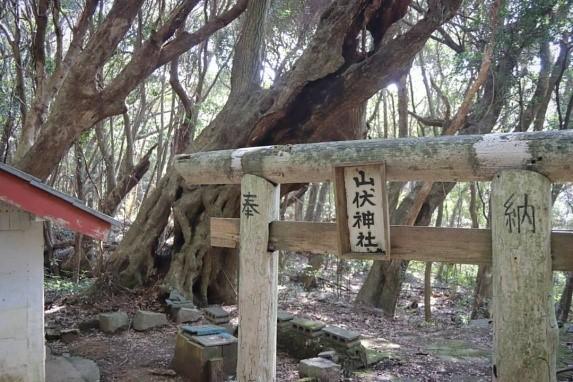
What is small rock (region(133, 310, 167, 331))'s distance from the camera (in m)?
7.57

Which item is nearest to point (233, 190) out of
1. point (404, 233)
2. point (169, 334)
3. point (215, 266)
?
point (215, 266)

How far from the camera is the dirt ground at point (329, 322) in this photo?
600cm

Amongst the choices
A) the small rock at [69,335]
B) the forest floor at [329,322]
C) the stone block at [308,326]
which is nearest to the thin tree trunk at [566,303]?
the forest floor at [329,322]

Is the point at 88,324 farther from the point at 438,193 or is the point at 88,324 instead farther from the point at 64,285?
the point at 438,193

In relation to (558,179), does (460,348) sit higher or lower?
lower

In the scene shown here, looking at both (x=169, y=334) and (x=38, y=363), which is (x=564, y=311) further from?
(x=38, y=363)

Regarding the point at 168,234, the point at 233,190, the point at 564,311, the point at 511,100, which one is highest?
the point at 511,100

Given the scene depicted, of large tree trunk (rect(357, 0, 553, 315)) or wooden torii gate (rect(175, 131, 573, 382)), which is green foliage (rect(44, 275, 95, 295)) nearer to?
large tree trunk (rect(357, 0, 553, 315))

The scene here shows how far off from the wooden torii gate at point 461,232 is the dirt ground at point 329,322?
77.7 inches

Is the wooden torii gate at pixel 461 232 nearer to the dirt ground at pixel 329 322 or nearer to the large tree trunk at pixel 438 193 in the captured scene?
the dirt ground at pixel 329 322

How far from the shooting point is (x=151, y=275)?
30.5 feet

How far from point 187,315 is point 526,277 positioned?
590 centimetres

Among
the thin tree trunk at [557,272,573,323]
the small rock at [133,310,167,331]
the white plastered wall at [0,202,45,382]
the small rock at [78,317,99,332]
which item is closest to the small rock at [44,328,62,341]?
the small rock at [78,317,99,332]

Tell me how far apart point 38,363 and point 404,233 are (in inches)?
138
